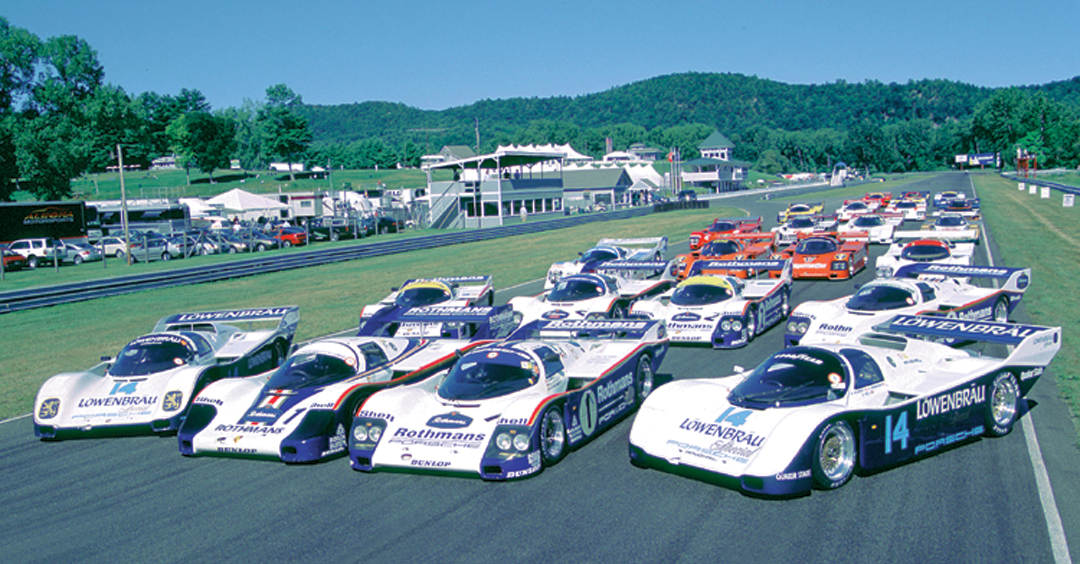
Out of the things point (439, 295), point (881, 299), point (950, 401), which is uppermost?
point (881, 299)

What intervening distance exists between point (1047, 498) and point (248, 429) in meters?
8.56

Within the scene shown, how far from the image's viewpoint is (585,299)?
16.7 meters

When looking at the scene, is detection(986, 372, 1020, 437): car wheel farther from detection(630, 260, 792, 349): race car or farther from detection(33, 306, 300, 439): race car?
detection(33, 306, 300, 439): race car

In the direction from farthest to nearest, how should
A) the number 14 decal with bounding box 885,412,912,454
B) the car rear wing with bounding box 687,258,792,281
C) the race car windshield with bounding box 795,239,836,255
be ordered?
the race car windshield with bounding box 795,239,836,255
the car rear wing with bounding box 687,258,792,281
the number 14 decal with bounding box 885,412,912,454

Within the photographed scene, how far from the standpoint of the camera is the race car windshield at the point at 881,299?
1403 centimetres

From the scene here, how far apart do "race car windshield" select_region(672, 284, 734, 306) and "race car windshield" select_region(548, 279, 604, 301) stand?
1831 mm

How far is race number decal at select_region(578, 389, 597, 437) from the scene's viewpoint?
372 inches

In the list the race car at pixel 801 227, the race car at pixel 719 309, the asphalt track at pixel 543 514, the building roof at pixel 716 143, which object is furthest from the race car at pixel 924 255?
the building roof at pixel 716 143

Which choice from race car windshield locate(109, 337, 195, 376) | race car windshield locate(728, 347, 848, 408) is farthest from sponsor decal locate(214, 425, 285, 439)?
race car windshield locate(728, 347, 848, 408)

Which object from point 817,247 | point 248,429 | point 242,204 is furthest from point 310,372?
point 242,204

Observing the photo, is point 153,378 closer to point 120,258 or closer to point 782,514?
point 782,514

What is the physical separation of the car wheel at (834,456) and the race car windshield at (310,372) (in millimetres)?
6156

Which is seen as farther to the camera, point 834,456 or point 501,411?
point 501,411

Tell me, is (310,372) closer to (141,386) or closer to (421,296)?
(141,386)
